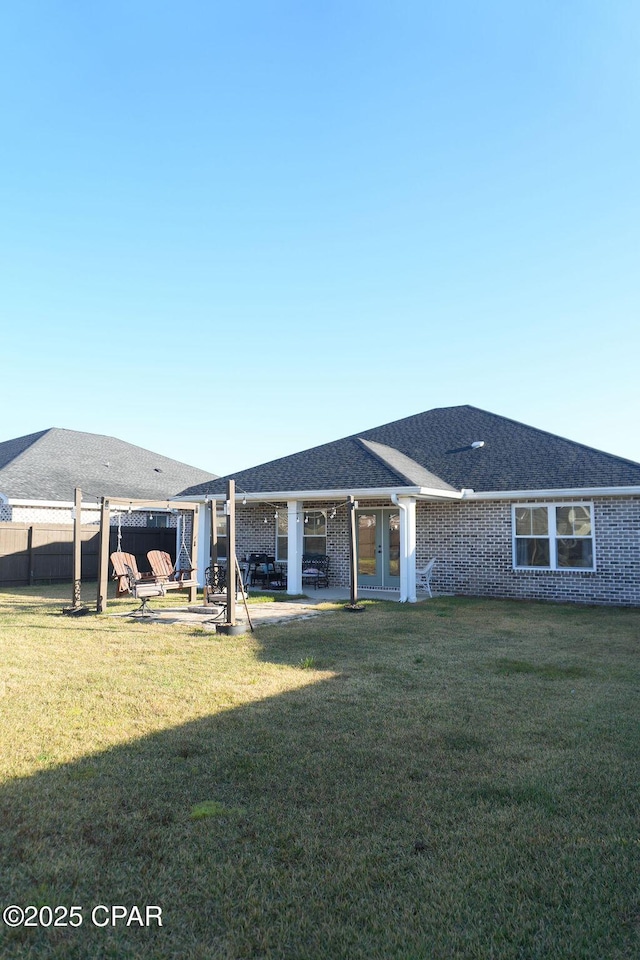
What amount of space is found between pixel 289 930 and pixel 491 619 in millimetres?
9772

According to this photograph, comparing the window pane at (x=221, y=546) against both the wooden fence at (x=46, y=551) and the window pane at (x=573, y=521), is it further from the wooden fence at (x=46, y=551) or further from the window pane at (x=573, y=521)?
the window pane at (x=573, y=521)

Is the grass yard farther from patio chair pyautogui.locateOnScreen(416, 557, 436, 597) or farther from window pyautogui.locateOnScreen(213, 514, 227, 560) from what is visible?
window pyautogui.locateOnScreen(213, 514, 227, 560)

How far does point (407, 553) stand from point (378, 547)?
7.11 feet

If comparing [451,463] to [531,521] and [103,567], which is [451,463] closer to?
[531,521]

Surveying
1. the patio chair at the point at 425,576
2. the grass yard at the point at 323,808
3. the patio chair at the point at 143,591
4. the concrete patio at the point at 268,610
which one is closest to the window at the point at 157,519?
the concrete patio at the point at 268,610

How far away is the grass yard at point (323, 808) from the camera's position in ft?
8.30

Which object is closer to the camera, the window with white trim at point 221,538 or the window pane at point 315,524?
the window pane at point 315,524

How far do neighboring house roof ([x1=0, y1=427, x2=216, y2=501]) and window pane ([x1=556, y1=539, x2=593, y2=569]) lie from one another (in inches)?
584

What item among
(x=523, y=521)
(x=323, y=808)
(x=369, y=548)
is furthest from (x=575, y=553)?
(x=323, y=808)

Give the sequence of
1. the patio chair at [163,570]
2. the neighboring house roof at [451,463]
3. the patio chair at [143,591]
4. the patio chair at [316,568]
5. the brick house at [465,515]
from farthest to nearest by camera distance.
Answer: the patio chair at [316,568] → the neighboring house roof at [451,463] → the brick house at [465,515] → the patio chair at [163,570] → the patio chair at [143,591]

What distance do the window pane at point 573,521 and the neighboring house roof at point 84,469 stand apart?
14.8m

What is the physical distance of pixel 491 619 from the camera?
1160 centimetres

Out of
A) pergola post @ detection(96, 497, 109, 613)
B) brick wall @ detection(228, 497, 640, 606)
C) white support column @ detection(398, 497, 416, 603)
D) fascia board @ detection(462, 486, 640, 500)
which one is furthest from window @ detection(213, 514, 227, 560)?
fascia board @ detection(462, 486, 640, 500)

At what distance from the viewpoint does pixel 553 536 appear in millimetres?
14609
